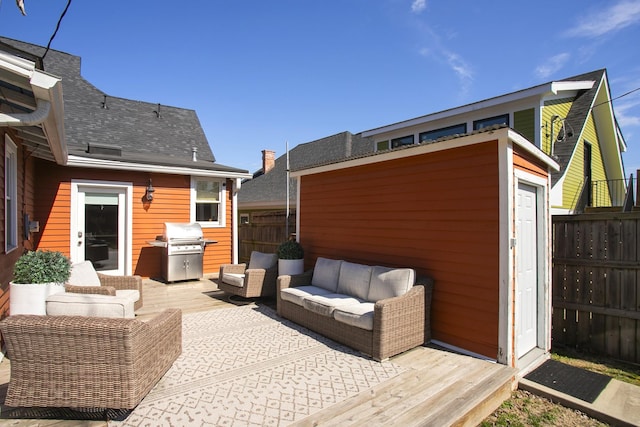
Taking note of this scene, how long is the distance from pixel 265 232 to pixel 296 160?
23.1 ft

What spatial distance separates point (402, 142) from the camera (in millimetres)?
9570

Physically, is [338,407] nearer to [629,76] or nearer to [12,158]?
[12,158]

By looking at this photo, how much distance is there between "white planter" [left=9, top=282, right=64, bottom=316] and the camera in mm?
3082

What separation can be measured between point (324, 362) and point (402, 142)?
744 cm

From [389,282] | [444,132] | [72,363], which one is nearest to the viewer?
[72,363]

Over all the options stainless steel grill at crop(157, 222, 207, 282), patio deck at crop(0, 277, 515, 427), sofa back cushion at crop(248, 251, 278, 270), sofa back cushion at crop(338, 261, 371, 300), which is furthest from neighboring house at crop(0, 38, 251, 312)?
sofa back cushion at crop(338, 261, 371, 300)

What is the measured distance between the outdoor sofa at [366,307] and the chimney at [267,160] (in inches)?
520

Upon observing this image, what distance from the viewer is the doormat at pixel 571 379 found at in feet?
11.1

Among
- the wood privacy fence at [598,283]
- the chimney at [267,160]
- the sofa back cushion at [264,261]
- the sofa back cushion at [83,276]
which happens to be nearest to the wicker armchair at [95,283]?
the sofa back cushion at [83,276]

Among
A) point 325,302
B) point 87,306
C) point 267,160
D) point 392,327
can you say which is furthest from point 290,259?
point 267,160

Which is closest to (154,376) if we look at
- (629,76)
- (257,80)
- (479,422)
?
(479,422)

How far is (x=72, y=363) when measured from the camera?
241 cm

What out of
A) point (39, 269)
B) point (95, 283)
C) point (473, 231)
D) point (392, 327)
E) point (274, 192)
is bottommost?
point (392, 327)

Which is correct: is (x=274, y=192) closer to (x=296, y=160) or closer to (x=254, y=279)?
(x=296, y=160)
